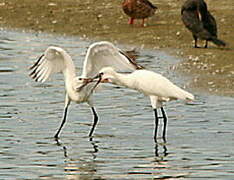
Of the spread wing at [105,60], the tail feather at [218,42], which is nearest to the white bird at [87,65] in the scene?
the spread wing at [105,60]

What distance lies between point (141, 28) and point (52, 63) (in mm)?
8980

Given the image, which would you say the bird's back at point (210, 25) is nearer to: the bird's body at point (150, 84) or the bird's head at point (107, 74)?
the bird's body at point (150, 84)

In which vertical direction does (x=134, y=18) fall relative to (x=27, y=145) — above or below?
above

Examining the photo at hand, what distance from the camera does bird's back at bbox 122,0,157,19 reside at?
19734 mm

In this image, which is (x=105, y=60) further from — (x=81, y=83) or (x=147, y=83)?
(x=147, y=83)

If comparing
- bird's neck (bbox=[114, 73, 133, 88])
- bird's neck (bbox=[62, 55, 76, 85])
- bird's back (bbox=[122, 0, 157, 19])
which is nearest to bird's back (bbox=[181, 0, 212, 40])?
bird's back (bbox=[122, 0, 157, 19])

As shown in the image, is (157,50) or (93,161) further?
(157,50)

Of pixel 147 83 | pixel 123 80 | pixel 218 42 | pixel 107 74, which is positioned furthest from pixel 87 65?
pixel 218 42

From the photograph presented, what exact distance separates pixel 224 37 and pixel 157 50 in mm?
1676

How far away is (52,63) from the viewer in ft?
37.7

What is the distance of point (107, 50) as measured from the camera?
11.0 metres

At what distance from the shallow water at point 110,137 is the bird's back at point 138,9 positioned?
186 inches

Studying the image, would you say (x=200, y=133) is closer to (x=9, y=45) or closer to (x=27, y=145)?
(x=27, y=145)

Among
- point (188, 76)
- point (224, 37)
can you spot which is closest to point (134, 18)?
point (224, 37)
